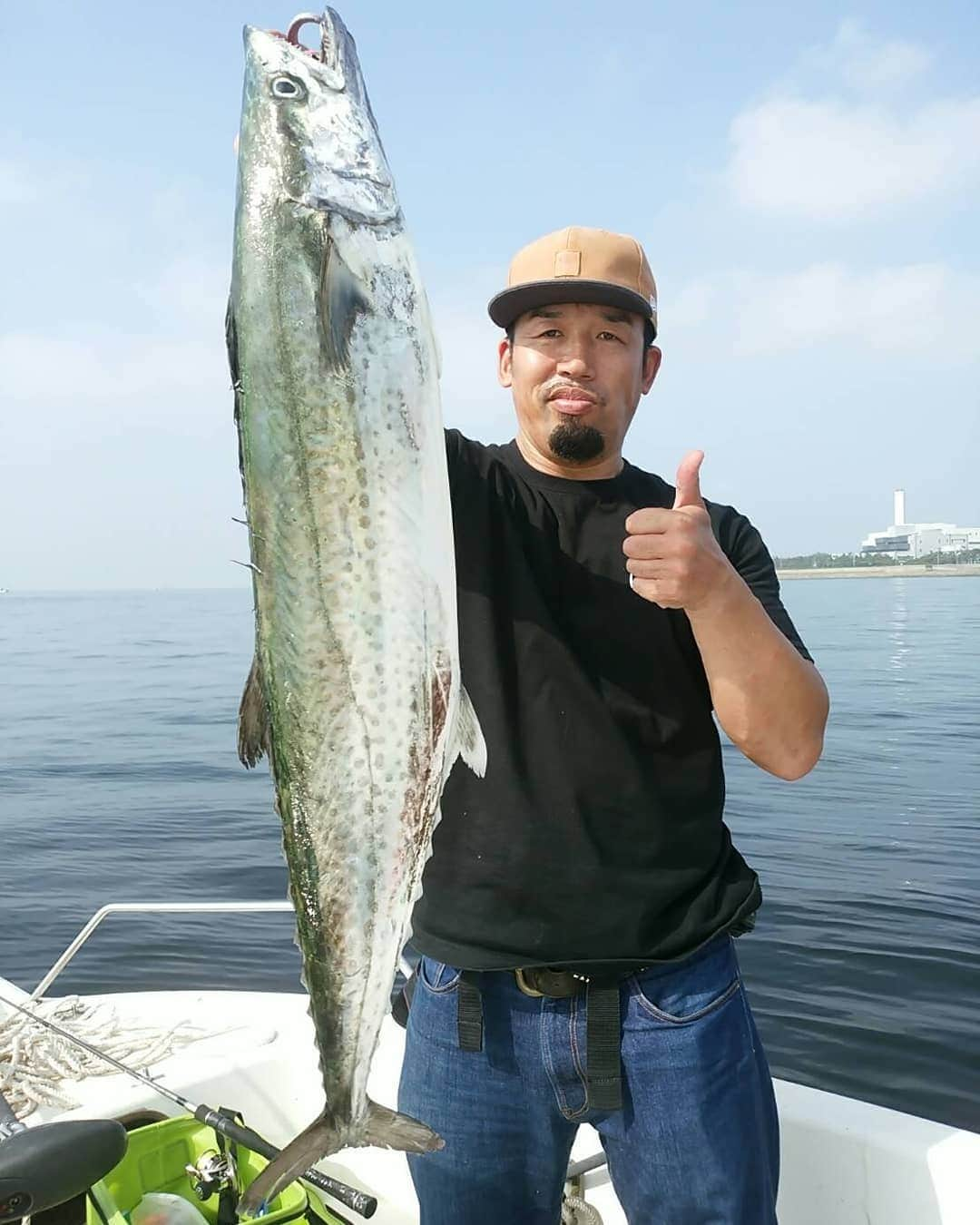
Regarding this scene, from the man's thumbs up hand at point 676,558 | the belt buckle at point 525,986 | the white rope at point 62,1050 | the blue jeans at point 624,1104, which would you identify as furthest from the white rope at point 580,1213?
the man's thumbs up hand at point 676,558

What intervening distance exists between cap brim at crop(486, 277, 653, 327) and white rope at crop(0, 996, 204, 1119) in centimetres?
370

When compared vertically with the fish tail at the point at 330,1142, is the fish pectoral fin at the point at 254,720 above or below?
above

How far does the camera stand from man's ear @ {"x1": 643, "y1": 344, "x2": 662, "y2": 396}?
295 centimetres

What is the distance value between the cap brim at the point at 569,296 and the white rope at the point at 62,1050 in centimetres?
370

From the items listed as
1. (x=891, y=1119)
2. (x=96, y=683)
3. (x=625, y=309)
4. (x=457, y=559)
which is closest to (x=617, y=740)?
(x=457, y=559)

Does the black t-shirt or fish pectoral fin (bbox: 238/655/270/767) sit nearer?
fish pectoral fin (bbox: 238/655/270/767)

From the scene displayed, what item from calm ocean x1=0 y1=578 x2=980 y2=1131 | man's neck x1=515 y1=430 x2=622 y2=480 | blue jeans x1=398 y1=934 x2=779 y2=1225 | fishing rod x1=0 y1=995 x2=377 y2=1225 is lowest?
calm ocean x1=0 y1=578 x2=980 y2=1131

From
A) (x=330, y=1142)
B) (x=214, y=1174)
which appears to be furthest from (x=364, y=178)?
(x=214, y=1174)

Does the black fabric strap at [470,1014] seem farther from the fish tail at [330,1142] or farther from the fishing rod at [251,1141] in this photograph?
the fishing rod at [251,1141]

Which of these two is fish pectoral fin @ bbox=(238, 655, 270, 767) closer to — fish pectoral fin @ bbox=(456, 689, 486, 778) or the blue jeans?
fish pectoral fin @ bbox=(456, 689, 486, 778)

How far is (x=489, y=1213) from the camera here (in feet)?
8.68

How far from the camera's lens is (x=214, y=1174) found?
12.1 feet

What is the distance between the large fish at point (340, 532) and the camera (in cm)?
207

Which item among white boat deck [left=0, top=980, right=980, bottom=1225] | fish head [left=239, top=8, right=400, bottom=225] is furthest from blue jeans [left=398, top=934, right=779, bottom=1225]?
fish head [left=239, top=8, right=400, bottom=225]
